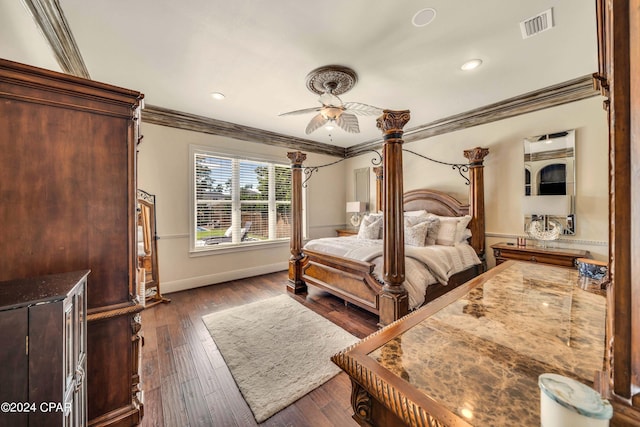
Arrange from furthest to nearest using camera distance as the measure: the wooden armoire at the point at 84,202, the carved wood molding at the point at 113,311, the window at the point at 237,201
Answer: the window at the point at 237,201
the carved wood molding at the point at 113,311
the wooden armoire at the point at 84,202

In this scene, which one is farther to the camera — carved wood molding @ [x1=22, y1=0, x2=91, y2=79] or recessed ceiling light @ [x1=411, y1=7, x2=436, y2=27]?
recessed ceiling light @ [x1=411, y1=7, x2=436, y2=27]

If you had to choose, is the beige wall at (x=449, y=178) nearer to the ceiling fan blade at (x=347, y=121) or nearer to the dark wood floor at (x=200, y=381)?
the dark wood floor at (x=200, y=381)

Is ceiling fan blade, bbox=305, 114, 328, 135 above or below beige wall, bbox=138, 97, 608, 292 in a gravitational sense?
above

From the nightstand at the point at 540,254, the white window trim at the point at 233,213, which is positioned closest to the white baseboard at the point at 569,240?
the nightstand at the point at 540,254

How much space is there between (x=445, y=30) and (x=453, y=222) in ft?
7.88

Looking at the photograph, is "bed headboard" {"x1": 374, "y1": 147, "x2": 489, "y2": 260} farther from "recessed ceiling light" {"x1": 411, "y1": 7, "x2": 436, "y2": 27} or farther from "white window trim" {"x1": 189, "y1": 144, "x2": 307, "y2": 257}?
"white window trim" {"x1": 189, "y1": 144, "x2": 307, "y2": 257}

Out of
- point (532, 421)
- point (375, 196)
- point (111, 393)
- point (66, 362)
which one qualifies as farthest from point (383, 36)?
point (375, 196)

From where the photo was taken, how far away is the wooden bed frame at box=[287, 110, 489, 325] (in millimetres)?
2346

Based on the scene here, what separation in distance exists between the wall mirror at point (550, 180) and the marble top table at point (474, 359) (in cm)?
217

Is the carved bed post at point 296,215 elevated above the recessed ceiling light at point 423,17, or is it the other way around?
the recessed ceiling light at point 423,17

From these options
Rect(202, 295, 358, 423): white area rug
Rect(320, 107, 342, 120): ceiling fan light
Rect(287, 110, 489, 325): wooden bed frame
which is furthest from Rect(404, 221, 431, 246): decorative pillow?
Rect(320, 107, 342, 120): ceiling fan light

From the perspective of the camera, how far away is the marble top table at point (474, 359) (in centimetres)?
58

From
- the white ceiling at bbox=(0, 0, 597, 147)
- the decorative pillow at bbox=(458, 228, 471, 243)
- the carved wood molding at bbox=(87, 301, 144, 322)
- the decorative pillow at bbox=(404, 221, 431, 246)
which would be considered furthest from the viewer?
the decorative pillow at bbox=(458, 228, 471, 243)

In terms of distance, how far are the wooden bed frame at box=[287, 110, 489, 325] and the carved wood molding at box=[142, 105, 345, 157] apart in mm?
1312
